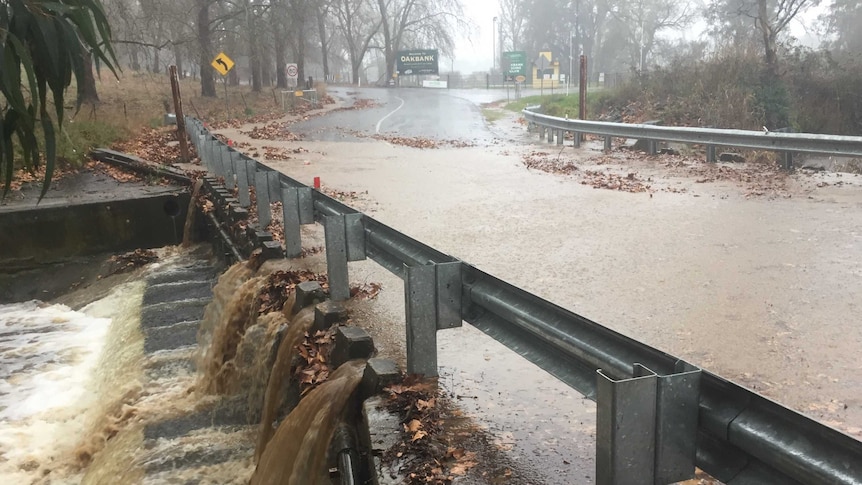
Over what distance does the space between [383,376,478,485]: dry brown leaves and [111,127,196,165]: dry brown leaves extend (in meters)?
13.1

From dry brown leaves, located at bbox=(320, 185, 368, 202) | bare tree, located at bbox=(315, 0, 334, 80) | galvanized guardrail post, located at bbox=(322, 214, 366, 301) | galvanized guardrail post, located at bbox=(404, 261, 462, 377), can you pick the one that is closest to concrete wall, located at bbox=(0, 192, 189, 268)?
dry brown leaves, located at bbox=(320, 185, 368, 202)

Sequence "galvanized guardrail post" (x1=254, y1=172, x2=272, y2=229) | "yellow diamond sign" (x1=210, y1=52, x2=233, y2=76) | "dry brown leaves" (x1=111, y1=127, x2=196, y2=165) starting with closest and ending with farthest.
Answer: "galvanized guardrail post" (x1=254, y1=172, x2=272, y2=229) < "dry brown leaves" (x1=111, y1=127, x2=196, y2=165) < "yellow diamond sign" (x1=210, y1=52, x2=233, y2=76)

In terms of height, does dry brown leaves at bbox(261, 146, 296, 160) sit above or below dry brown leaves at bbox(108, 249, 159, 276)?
above

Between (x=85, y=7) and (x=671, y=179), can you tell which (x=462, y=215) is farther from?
(x=85, y=7)

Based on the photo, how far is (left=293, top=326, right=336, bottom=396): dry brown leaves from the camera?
4.89 metres

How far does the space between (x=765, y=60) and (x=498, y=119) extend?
12129mm

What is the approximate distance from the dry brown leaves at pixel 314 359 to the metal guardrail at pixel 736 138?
10179 mm

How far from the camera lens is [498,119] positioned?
34250mm

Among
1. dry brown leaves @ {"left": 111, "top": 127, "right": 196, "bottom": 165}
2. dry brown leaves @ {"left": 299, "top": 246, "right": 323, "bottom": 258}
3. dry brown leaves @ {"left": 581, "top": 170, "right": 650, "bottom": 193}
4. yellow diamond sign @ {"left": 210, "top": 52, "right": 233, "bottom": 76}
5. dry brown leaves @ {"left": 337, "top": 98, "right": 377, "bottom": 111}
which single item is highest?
yellow diamond sign @ {"left": 210, "top": 52, "right": 233, "bottom": 76}

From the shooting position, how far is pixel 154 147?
61.6 ft

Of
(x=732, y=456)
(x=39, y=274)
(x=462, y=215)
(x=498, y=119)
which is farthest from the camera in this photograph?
(x=498, y=119)

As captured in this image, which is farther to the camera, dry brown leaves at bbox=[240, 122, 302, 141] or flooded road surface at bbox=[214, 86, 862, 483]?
dry brown leaves at bbox=[240, 122, 302, 141]

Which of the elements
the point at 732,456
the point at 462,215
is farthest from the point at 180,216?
the point at 732,456

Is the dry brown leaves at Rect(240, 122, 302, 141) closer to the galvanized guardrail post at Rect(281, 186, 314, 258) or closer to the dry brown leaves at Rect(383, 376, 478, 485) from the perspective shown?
the galvanized guardrail post at Rect(281, 186, 314, 258)
